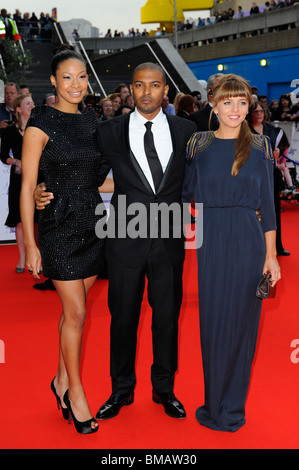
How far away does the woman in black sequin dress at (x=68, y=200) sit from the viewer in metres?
2.74

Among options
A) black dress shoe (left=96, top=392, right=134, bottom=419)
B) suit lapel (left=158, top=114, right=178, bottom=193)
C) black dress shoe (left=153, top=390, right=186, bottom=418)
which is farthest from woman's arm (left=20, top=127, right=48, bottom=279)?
black dress shoe (left=153, top=390, right=186, bottom=418)

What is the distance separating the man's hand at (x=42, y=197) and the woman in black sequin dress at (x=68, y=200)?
35 millimetres

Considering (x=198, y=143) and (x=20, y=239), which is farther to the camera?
(x=20, y=239)

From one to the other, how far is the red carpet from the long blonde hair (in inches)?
50.8

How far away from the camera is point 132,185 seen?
111 inches

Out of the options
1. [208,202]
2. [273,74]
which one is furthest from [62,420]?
[273,74]

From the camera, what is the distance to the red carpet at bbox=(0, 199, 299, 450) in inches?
112

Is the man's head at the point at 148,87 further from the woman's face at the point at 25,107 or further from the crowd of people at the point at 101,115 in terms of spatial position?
the woman's face at the point at 25,107

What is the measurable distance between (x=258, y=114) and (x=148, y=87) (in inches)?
137

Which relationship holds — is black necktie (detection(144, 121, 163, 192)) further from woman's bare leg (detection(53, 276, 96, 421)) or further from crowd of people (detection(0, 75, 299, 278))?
crowd of people (detection(0, 75, 299, 278))

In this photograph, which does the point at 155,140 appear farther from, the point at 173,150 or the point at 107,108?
the point at 107,108

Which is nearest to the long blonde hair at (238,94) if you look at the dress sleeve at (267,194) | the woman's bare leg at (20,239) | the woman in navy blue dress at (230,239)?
the woman in navy blue dress at (230,239)

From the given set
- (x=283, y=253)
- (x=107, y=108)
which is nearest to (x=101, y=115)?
(x=107, y=108)

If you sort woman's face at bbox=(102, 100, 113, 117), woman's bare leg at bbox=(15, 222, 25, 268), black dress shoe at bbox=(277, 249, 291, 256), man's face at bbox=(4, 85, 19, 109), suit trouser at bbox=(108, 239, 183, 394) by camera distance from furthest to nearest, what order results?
woman's face at bbox=(102, 100, 113, 117), man's face at bbox=(4, 85, 19, 109), black dress shoe at bbox=(277, 249, 291, 256), woman's bare leg at bbox=(15, 222, 25, 268), suit trouser at bbox=(108, 239, 183, 394)
